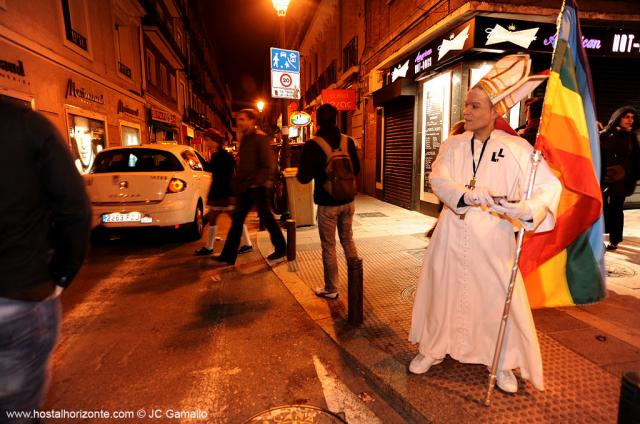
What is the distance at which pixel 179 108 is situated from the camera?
25.4 meters

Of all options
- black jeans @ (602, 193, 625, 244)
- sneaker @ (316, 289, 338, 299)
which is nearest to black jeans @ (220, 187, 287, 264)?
sneaker @ (316, 289, 338, 299)

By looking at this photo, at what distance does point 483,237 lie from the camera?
234 centimetres

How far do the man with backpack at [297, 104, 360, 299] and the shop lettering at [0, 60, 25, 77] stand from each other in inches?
274

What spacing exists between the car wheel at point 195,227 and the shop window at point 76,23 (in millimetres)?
6673

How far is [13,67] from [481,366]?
9.53 meters

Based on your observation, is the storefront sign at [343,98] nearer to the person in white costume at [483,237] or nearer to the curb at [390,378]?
the curb at [390,378]

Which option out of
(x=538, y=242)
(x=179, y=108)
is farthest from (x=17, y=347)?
(x=179, y=108)

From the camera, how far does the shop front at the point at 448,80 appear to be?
7293mm

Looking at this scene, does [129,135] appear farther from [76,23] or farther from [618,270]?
[618,270]

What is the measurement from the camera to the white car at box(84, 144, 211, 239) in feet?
20.3

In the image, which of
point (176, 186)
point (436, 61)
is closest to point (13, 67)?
point (176, 186)

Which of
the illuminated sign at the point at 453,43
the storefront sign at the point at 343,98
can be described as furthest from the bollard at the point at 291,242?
the storefront sign at the point at 343,98

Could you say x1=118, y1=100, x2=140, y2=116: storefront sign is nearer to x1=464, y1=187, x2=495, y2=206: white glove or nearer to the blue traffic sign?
the blue traffic sign

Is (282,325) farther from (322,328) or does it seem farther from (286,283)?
(286,283)
